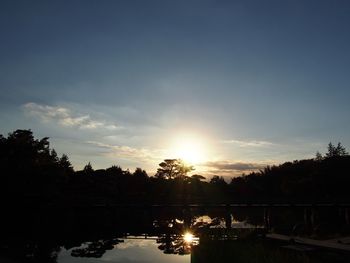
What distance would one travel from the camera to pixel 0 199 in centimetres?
5125

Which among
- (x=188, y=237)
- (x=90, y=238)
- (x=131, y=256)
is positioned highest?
(x=188, y=237)

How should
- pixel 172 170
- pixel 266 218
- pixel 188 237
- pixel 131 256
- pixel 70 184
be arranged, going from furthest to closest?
1. pixel 172 170
2. pixel 70 184
3. pixel 266 218
4. pixel 188 237
5. pixel 131 256

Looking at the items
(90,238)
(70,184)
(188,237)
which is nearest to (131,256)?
(188,237)

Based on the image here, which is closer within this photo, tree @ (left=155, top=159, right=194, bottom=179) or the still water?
the still water

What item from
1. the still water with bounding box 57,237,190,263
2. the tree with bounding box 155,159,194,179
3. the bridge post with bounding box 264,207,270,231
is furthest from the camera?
the tree with bounding box 155,159,194,179

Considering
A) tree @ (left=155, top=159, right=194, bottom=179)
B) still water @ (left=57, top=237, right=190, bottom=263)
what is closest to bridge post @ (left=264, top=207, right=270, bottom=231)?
still water @ (left=57, top=237, right=190, bottom=263)

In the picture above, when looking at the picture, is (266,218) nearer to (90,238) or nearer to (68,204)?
(90,238)

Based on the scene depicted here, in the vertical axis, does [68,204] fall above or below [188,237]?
above

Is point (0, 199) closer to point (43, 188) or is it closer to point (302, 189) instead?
point (43, 188)

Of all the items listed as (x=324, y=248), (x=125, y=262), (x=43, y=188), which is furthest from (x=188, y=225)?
(x=324, y=248)

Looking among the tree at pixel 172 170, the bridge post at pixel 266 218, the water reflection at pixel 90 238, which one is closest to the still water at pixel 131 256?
the water reflection at pixel 90 238


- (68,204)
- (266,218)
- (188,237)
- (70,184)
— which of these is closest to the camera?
(188,237)

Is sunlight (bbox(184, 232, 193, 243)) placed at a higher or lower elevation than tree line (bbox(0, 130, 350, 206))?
lower

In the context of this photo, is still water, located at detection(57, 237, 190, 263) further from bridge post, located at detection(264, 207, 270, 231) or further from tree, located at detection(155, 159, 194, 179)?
tree, located at detection(155, 159, 194, 179)
